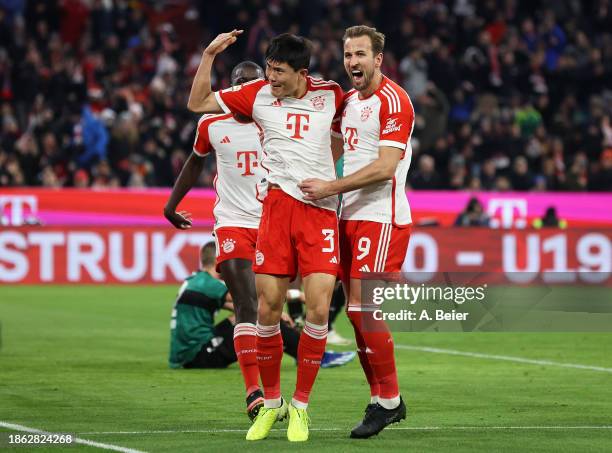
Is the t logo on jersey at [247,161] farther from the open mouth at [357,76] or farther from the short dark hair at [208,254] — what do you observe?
the short dark hair at [208,254]

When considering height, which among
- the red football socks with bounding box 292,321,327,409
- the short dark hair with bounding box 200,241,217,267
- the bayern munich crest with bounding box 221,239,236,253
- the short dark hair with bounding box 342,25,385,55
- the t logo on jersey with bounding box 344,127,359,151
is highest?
the short dark hair with bounding box 342,25,385,55

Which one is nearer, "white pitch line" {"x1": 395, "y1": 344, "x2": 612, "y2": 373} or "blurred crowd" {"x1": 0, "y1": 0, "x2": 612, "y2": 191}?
"white pitch line" {"x1": 395, "y1": 344, "x2": 612, "y2": 373}

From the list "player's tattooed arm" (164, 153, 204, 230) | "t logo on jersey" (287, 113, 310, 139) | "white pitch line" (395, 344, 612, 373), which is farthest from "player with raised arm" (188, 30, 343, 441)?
"white pitch line" (395, 344, 612, 373)

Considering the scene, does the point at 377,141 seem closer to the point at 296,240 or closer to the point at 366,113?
the point at 366,113

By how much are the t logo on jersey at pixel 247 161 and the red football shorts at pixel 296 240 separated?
5.77 feet

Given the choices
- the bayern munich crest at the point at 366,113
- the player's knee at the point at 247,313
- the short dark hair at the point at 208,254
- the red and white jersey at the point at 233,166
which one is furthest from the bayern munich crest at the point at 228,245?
the short dark hair at the point at 208,254

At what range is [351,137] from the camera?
8414 millimetres

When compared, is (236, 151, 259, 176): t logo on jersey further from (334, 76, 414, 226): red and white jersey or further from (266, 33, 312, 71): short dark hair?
(266, 33, 312, 71): short dark hair

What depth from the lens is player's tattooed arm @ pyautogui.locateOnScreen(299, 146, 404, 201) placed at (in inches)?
316

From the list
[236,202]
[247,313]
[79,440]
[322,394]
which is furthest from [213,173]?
[79,440]

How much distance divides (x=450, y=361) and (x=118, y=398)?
401 cm

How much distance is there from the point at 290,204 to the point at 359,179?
1.58 ft

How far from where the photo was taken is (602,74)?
29.4 metres

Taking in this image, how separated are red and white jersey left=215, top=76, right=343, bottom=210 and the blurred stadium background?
2.08 m
